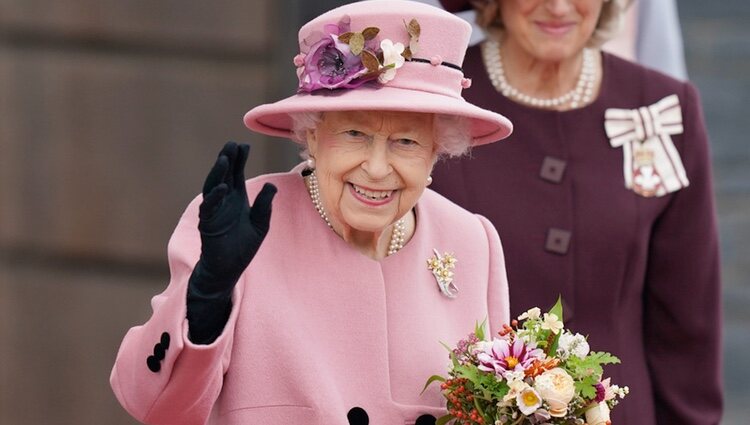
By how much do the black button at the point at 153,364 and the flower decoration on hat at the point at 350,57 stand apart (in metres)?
0.62

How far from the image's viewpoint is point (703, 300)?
5059 millimetres

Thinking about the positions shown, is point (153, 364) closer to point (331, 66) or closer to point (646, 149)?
point (331, 66)

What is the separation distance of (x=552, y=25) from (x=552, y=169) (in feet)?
1.26

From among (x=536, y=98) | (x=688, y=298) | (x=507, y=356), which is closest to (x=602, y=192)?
(x=536, y=98)

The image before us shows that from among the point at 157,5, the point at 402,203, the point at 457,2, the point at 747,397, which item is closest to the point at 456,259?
the point at 402,203

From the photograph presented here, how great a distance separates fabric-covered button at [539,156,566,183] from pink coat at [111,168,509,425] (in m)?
0.95

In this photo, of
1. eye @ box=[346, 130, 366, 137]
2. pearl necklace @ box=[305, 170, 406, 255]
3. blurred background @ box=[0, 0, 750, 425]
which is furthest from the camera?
blurred background @ box=[0, 0, 750, 425]

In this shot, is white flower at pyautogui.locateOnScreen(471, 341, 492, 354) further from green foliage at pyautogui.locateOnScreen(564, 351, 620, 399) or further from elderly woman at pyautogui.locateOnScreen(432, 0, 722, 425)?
elderly woman at pyautogui.locateOnScreen(432, 0, 722, 425)

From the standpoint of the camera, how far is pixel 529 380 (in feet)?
11.4

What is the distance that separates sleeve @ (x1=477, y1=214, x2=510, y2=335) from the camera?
13.0 ft

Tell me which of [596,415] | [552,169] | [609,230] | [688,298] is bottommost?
[688,298]

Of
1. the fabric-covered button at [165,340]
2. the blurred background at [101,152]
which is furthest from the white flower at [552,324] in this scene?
the blurred background at [101,152]

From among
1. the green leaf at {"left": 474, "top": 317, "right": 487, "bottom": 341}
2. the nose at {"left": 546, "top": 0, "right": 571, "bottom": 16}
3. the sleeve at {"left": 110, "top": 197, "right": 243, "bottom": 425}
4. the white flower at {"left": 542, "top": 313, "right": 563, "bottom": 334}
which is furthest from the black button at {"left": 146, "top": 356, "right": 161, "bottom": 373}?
the nose at {"left": 546, "top": 0, "right": 571, "bottom": 16}

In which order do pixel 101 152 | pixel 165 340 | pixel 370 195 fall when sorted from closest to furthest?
pixel 165 340
pixel 370 195
pixel 101 152
